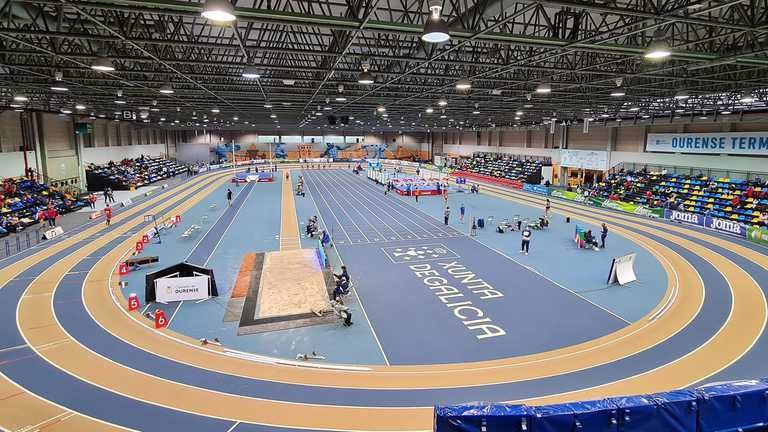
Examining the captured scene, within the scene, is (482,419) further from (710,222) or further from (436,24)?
(710,222)

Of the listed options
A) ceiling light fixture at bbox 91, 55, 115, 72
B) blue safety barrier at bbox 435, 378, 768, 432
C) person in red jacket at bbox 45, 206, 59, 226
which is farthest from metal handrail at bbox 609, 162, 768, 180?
person in red jacket at bbox 45, 206, 59, 226

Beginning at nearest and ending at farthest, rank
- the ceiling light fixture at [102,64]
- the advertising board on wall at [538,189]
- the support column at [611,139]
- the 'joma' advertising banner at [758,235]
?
1. the ceiling light fixture at [102,64]
2. the 'joma' advertising banner at [758,235]
3. the advertising board on wall at [538,189]
4. the support column at [611,139]

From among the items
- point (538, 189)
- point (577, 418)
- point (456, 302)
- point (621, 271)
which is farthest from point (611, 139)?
point (577, 418)

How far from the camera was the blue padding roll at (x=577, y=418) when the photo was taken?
665 centimetres

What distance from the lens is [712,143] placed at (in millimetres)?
34812

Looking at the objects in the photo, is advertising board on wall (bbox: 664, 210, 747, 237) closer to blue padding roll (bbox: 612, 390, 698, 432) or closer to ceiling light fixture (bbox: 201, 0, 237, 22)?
blue padding roll (bbox: 612, 390, 698, 432)

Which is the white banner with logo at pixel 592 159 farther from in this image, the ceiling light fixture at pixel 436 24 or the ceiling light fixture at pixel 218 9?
the ceiling light fixture at pixel 218 9

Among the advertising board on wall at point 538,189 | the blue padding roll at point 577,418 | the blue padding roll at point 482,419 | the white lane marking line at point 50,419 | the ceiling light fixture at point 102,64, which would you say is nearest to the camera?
the blue padding roll at point 482,419

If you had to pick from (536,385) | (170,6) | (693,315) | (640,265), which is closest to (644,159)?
(640,265)

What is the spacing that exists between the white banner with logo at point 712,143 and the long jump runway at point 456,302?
82.2ft

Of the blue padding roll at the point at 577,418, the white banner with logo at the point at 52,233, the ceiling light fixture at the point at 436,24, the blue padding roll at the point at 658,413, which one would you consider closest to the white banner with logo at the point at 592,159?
the blue padding roll at the point at 658,413

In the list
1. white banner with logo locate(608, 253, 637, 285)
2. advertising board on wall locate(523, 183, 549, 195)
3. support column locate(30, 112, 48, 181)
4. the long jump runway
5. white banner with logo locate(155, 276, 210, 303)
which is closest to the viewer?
the long jump runway

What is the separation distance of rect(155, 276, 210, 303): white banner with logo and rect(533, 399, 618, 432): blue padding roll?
12.8 meters

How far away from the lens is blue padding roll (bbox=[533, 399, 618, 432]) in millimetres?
6652
